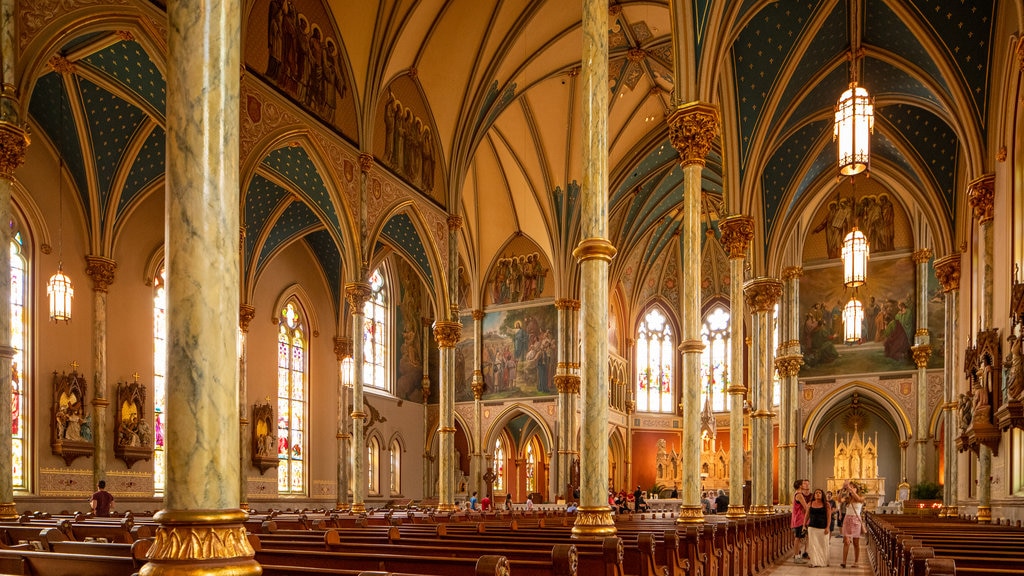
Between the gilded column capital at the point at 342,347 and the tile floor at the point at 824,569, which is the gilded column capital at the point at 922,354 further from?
the gilded column capital at the point at 342,347

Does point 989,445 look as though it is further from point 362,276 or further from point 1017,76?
point 362,276

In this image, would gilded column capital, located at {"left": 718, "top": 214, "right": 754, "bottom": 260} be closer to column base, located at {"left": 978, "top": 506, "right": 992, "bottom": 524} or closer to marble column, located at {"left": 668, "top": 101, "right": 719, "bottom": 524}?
marble column, located at {"left": 668, "top": 101, "right": 719, "bottom": 524}

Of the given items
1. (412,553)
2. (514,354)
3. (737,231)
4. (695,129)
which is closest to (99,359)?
(695,129)

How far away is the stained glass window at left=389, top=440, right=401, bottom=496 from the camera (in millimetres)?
33812

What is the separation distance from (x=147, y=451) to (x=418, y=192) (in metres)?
9.94

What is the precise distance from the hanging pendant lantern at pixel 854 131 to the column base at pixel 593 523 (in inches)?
259

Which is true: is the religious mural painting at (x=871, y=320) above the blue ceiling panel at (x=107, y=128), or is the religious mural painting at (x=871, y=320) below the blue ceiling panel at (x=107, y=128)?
below

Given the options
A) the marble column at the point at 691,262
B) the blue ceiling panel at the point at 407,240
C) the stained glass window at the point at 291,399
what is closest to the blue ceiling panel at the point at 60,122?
the blue ceiling panel at the point at 407,240

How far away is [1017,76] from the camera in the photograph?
14.4m

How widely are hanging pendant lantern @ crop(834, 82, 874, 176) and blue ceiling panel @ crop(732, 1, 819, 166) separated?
20.7 feet

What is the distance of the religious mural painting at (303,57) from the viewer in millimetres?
17750

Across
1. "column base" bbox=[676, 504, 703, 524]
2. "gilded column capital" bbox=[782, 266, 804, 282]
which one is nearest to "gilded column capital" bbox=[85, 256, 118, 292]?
"column base" bbox=[676, 504, 703, 524]

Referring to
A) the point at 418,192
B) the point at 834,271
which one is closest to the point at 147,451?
the point at 418,192

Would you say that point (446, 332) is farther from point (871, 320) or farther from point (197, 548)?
point (197, 548)
